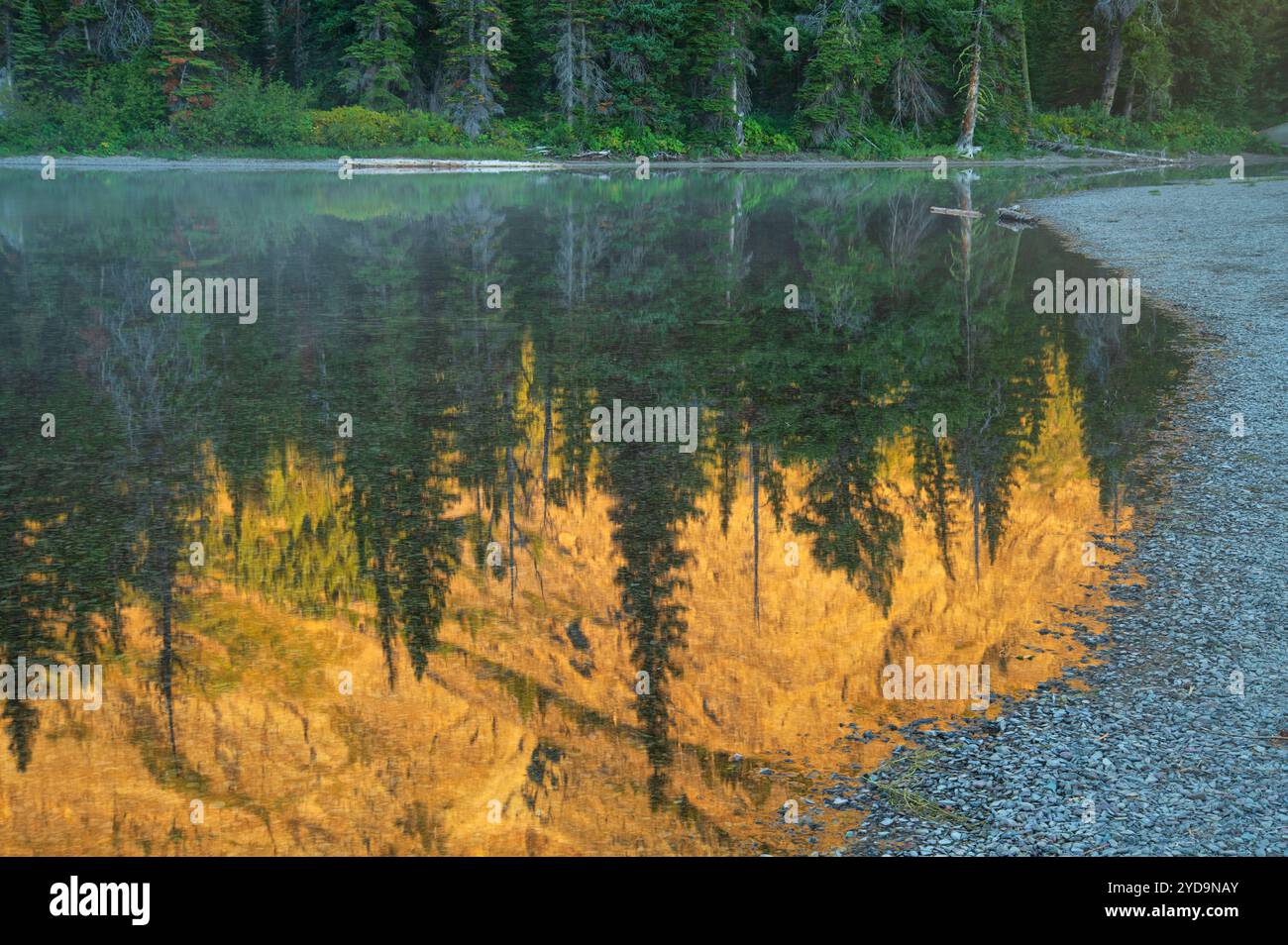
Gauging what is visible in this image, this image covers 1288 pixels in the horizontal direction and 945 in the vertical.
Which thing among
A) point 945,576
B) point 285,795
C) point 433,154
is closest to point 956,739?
point 945,576

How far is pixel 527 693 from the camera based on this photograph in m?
8.34

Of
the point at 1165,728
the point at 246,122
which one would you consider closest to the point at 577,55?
the point at 246,122

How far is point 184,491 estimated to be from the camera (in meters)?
12.0

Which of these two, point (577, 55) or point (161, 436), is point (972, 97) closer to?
point (577, 55)

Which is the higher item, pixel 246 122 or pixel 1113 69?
pixel 1113 69

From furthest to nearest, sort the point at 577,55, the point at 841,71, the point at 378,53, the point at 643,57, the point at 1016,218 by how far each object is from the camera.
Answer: the point at 841,71
the point at 643,57
the point at 577,55
the point at 378,53
the point at 1016,218

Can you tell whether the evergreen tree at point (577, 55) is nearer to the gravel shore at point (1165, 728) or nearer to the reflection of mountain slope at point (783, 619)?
the gravel shore at point (1165, 728)

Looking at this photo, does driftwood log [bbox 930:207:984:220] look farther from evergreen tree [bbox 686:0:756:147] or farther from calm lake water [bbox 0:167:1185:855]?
evergreen tree [bbox 686:0:756:147]

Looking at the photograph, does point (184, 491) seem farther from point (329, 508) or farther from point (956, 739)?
point (956, 739)

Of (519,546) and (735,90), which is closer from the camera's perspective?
(519,546)

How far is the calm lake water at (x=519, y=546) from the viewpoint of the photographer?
287 inches

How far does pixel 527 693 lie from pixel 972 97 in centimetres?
5852
